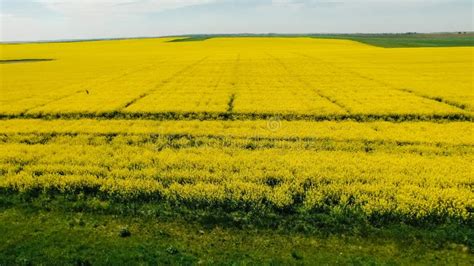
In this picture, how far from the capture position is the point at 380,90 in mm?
26969

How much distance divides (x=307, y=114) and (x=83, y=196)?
1210 centimetres

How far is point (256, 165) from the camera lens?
1269 cm

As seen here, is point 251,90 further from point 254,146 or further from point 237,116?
point 254,146

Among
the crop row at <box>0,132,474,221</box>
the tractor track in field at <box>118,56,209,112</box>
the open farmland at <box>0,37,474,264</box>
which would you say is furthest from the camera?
the tractor track in field at <box>118,56,209,112</box>

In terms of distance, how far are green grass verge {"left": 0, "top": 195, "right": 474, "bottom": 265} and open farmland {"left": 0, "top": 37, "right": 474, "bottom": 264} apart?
5 cm

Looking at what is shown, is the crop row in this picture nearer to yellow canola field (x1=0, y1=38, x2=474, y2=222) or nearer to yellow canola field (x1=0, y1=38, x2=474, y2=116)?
yellow canola field (x1=0, y1=38, x2=474, y2=222)

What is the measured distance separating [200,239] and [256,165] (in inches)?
171

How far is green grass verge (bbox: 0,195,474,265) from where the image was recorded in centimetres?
803

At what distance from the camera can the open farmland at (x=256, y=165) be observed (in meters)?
9.35

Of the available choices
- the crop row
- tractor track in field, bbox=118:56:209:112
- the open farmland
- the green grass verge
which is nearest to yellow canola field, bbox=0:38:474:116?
tractor track in field, bbox=118:56:209:112

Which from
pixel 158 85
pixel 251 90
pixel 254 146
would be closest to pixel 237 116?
pixel 254 146

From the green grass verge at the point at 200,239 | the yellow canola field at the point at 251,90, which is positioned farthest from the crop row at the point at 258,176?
the yellow canola field at the point at 251,90

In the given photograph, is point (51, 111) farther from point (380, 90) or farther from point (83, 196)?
point (380, 90)

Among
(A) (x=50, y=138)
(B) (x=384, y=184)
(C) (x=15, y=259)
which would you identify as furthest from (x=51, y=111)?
(B) (x=384, y=184)
